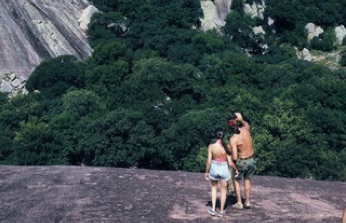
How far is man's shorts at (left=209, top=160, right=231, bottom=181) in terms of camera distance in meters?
11.4

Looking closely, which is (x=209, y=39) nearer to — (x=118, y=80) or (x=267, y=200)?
(x=118, y=80)

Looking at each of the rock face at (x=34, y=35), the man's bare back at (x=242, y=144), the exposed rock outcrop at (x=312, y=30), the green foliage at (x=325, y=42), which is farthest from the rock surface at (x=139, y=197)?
the exposed rock outcrop at (x=312, y=30)

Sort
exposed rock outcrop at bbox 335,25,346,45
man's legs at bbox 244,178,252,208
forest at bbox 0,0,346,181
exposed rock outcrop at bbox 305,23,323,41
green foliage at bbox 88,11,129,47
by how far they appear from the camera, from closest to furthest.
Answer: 1. man's legs at bbox 244,178,252,208
2. forest at bbox 0,0,346,181
3. green foliage at bbox 88,11,129,47
4. exposed rock outcrop at bbox 335,25,346,45
5. exposed rock outcrop at bbox 305,23,323,41

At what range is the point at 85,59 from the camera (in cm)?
5562

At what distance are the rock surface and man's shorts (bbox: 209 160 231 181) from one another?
3.61 ft

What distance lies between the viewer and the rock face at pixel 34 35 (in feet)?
164

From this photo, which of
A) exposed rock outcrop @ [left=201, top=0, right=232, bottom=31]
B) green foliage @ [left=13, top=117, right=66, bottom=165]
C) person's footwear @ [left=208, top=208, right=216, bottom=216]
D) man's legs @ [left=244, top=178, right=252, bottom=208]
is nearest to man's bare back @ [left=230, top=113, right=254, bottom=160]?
man's legs @ [left=244, top=178, right=252, bottom=208]

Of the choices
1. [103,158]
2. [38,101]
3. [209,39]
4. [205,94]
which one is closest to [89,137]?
[103,158]

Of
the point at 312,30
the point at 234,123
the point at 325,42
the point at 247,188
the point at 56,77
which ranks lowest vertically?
the point at 247,188

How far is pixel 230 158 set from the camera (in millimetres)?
11602

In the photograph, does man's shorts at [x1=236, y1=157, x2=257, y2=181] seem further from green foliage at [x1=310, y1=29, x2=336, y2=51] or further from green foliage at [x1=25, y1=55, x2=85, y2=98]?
green foliage at [x1=310, y1=29, x2=336, y2=51]

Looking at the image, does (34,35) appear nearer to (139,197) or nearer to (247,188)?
(139,197)

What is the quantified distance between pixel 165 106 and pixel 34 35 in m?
18.0

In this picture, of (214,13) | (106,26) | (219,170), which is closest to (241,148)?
(219,170)
